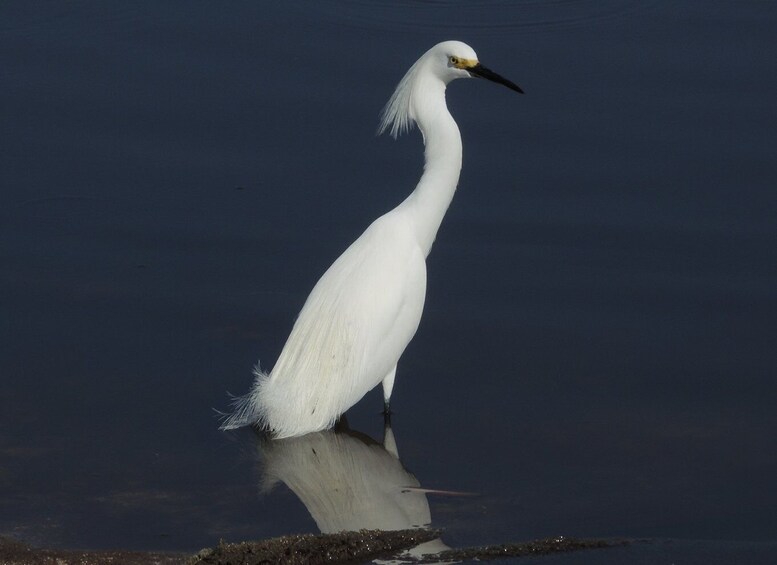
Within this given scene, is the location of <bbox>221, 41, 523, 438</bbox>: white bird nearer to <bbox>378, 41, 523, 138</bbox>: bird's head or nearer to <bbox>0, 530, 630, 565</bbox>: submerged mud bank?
<bbox>378, 41, 523, 138</bbox>: bird's head

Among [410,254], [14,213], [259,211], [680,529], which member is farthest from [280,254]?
[680,529]

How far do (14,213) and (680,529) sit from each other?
3677 millimetres

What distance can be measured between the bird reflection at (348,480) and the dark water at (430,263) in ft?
0.06

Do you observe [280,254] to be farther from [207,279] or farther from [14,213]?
[14,213]

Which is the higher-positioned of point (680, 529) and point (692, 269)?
point (692, 269)

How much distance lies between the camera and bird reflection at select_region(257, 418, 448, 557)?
3.98m

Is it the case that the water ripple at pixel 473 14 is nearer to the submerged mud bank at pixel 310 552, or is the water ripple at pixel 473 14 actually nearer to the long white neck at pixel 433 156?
the long white neck at pixel 433 156

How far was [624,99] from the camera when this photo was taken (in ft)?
22.0

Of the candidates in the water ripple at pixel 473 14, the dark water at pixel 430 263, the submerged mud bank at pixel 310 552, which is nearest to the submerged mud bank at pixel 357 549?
the submerged mud bank at pixel 310 552

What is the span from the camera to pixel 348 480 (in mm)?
4301

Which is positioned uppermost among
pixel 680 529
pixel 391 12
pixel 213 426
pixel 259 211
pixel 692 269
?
pixel 391 12

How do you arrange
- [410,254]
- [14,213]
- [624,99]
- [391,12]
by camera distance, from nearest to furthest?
1. [410,254]
2. [14,213]
3. [624,99]
4. [391,12]

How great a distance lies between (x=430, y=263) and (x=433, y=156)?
783 millimetres

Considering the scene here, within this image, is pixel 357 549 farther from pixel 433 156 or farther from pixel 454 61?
pixel 454 61
